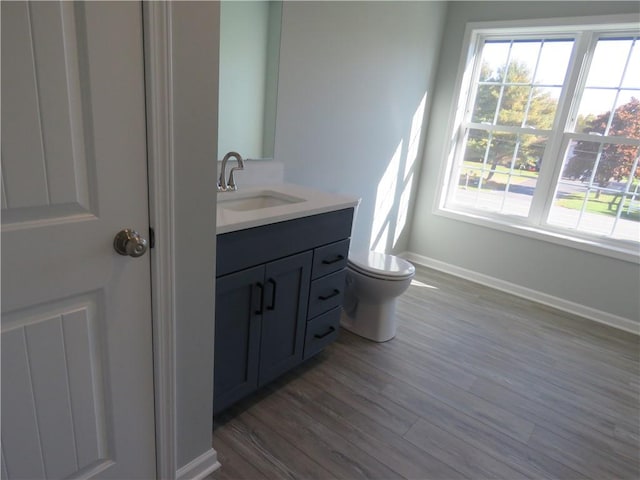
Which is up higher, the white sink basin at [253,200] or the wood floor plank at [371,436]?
the white sink basin at [253,200]

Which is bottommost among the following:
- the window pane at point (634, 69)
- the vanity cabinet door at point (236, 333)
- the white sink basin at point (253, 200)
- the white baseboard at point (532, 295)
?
the white baseboard at point (532, 295)

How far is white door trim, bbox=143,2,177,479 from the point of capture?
0.89 m

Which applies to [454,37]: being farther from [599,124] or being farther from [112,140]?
[112,140]

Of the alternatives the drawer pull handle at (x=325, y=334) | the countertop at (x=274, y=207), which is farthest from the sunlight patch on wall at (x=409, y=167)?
the drawer pull handle at (x=325, y=334)

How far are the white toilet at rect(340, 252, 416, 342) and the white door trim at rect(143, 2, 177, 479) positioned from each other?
128 cm

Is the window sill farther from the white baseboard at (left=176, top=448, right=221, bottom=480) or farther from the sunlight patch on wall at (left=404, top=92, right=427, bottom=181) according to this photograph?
the white baseboard at (left=176, top=448, right=221, bottom=480)

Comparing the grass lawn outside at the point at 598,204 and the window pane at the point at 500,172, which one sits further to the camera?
the window pane at the point at 500,172

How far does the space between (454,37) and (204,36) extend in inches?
110

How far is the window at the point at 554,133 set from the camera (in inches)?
106

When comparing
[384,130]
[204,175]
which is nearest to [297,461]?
[204,175]

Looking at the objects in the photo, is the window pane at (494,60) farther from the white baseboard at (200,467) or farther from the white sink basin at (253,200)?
the white baseboard at (200,467)

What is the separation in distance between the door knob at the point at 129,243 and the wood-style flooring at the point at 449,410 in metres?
0.92

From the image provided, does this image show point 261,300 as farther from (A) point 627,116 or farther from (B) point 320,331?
(A) point 627,116

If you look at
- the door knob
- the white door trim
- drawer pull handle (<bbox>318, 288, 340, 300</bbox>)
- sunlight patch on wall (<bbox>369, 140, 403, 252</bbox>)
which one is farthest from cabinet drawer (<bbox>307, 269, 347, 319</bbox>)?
sunlight patch on wall (<bbox>369, 140, 403, 252</bbox>)
